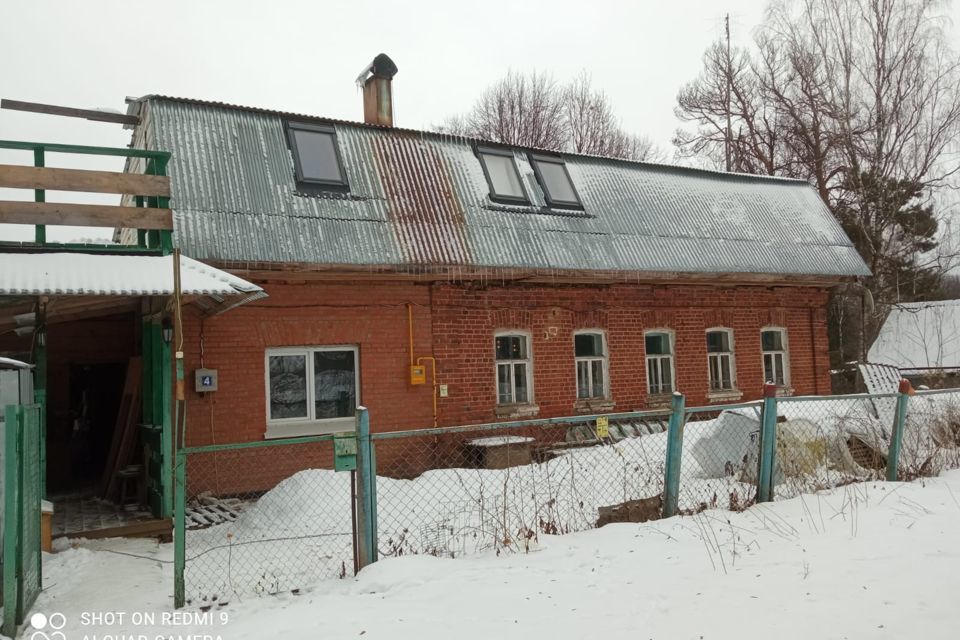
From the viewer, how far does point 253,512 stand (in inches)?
319

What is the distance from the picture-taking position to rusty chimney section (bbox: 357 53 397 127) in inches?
509

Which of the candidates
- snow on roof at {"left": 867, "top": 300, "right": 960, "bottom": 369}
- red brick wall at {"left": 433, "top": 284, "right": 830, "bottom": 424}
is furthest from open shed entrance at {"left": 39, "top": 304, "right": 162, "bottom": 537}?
snow on roof at {"left": 867, "top": 300, "right": 960, "bottom": 369}

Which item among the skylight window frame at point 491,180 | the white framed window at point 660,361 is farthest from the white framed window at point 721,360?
the skylight window frame at point 491,180

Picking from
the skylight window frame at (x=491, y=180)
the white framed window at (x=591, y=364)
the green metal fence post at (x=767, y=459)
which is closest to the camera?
the green metal fence post at (x=767, y=459)

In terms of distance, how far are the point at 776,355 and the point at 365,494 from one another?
460 inches

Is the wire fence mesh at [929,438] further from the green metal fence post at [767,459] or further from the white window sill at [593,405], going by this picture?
the white window sill at [593,405]

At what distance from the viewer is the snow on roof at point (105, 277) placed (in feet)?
21.1

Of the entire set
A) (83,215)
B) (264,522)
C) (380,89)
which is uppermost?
(380,89)

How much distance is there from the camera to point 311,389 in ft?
32.2

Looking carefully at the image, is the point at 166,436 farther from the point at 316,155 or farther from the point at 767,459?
the point at 767,459

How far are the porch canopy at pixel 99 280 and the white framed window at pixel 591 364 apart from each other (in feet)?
20.9

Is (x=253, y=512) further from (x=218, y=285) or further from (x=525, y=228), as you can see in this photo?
(x=525, y=228)

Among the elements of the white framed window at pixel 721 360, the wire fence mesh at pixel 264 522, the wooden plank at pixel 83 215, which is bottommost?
the wire fence mesh at pixel 264 522

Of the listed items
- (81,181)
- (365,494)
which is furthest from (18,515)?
(81,181)
